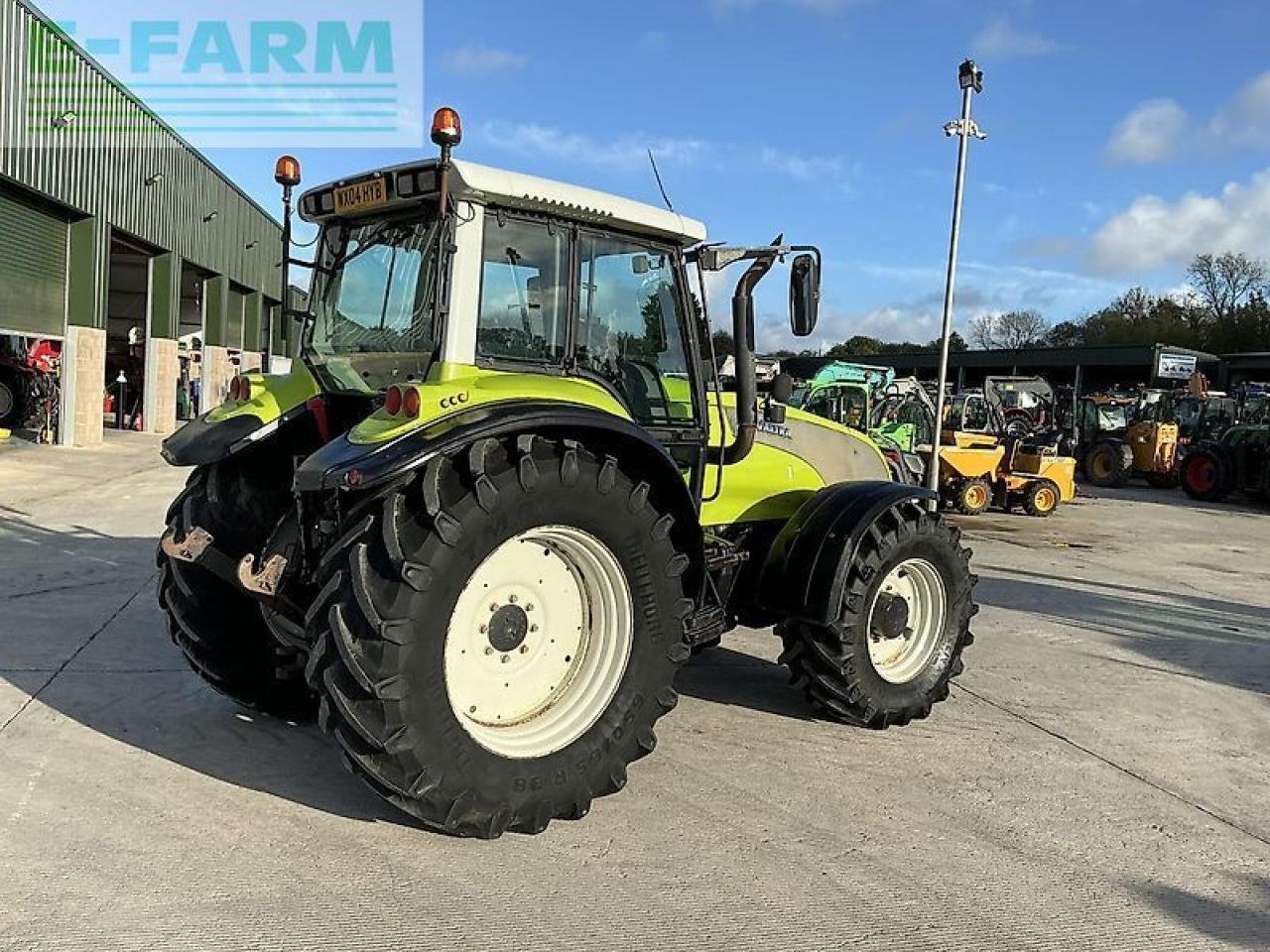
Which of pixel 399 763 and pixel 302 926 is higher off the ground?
pixel 399 763

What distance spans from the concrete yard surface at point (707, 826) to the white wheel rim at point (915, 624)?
0.33 meters

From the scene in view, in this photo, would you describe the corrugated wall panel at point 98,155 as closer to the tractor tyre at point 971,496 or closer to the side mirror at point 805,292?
the tractor tyre at point 971,496

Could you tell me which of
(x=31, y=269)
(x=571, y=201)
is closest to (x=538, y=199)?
(x=571, y=201)

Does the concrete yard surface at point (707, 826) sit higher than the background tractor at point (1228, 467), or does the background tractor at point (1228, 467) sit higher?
the background tractor at point (1228, 467)

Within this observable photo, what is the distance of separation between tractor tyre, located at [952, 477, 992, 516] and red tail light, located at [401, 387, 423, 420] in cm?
1360

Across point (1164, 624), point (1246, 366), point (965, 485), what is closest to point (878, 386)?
point (965, 485)

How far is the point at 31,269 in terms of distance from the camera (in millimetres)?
17047

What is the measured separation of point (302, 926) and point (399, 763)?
21.8 inches

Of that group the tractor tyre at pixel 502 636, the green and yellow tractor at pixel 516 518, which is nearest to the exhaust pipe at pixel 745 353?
the green and yellow tractor at pixel 516 518

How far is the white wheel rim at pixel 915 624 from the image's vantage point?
5219 mm

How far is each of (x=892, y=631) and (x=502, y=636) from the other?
7.18ft

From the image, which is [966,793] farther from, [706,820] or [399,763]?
[399,763]

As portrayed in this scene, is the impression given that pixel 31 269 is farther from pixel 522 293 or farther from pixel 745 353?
pixel 745 353

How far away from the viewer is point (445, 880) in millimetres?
3379
